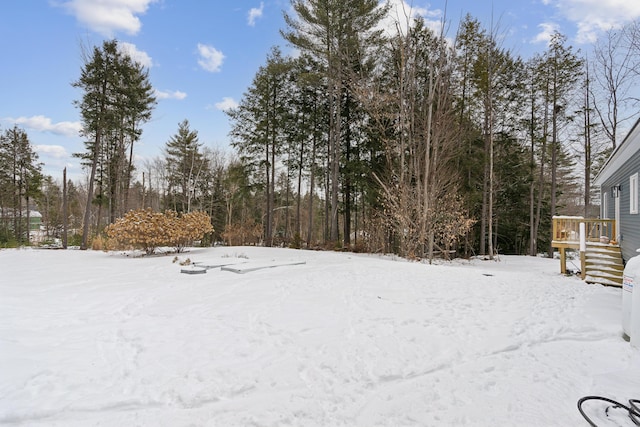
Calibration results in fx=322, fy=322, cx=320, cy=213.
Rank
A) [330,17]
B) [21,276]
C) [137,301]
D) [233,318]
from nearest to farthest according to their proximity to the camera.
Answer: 1. [233,318]
2. [137,301]
3. [21,276]
4. [330,17]

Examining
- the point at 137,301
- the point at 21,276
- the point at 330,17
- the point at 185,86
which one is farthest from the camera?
the point at 185,86

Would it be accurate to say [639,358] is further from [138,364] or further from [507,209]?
[507,209]

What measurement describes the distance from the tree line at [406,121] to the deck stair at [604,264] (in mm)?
3220

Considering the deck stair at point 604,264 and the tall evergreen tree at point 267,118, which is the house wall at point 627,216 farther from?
the tall evergreen tree at point 267,118

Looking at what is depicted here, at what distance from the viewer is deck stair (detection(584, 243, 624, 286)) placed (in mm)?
6875

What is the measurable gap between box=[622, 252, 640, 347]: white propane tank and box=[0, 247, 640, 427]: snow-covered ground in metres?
0.18

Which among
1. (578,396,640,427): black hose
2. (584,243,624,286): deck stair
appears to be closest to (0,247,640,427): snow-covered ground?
(578,396,640,427): black hose

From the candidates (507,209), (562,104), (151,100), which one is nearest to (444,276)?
(507,209)

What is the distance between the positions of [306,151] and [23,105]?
41.5 feet

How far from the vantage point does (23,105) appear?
14.2m

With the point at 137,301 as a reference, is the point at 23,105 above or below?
above

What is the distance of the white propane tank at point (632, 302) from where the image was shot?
295cm

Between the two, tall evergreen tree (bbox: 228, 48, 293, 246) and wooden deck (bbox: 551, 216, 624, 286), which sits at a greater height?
tall evergreen tree (bbox: 228, 48, 293, 246)

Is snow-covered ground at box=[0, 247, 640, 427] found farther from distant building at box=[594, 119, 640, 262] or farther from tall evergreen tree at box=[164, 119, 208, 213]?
tall evergreen tree at box=[164, 119, 208, 213]
